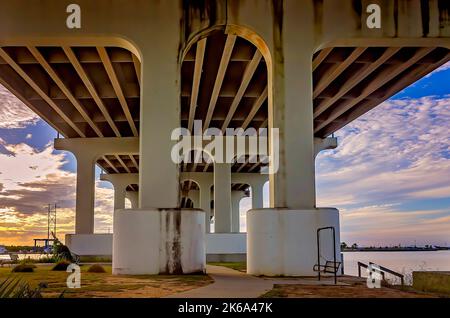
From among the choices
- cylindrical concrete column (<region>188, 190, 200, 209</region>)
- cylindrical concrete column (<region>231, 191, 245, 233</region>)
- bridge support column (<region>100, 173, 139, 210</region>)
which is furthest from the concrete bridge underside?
cylindrical concrete column (<region>188, 190, 200, 209</region>)

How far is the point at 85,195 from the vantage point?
1278 inches

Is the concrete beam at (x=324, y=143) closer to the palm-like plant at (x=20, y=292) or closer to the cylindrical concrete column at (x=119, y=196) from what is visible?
the cylindrical concrete column at (x=119, y=196)

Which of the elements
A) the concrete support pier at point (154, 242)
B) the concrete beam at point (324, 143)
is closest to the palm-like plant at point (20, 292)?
the concrete support pier at point (154, 242)

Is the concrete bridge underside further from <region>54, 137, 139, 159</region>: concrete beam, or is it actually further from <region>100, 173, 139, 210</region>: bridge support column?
<region>100, 173, 139, 210</region>: bridge support column

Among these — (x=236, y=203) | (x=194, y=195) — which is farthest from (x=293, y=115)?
(x=194, y=195)

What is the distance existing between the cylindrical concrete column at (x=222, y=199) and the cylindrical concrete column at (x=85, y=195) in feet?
25.3

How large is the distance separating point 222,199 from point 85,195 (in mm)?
8593

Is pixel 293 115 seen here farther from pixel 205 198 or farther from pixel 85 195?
pixel 205 198

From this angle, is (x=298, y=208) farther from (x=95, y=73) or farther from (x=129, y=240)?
(x=95, y=73)

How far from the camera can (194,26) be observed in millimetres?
14922

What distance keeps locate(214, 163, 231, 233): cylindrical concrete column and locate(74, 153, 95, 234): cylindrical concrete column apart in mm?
7717

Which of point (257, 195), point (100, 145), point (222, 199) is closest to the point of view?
point (100, 145)
